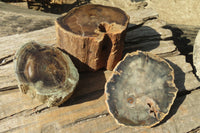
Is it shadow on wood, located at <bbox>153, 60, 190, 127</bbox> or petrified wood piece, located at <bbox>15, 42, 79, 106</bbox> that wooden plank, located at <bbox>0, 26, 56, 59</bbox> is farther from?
shadow on wood, located at <bbox>153, 60, 190, 127</bbox>

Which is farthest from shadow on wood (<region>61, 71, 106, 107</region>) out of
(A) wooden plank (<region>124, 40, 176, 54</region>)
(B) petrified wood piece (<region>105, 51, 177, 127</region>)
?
(A) wooden plank (<region>124, 40, 176, 54</region>)

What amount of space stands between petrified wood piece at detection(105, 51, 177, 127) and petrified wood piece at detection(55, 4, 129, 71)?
250 millimetres

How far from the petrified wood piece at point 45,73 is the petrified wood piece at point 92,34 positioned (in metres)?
0.19

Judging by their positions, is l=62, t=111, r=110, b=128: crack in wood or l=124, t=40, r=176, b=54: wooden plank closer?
l=62, t=111, r=110, b=128: crack in wood

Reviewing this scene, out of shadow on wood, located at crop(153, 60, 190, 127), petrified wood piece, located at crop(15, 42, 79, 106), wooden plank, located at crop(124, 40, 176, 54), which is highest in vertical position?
petrified wood piece, located at crop(15, 42, 79, 106)

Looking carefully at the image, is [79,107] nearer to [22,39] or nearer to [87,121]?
[87,121]

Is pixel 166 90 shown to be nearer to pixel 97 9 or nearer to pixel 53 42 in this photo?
pixel 97 9

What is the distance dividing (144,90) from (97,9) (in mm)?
1071

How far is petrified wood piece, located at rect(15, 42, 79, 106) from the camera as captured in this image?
6.50 feet

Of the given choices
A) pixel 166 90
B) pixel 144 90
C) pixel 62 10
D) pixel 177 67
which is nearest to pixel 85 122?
pixel 144 90

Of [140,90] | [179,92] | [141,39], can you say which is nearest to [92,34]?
[140,90]

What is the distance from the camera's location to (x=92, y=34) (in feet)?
7.16

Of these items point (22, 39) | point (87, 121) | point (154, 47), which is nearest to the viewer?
point (87, 121)

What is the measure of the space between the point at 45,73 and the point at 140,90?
1.02m
